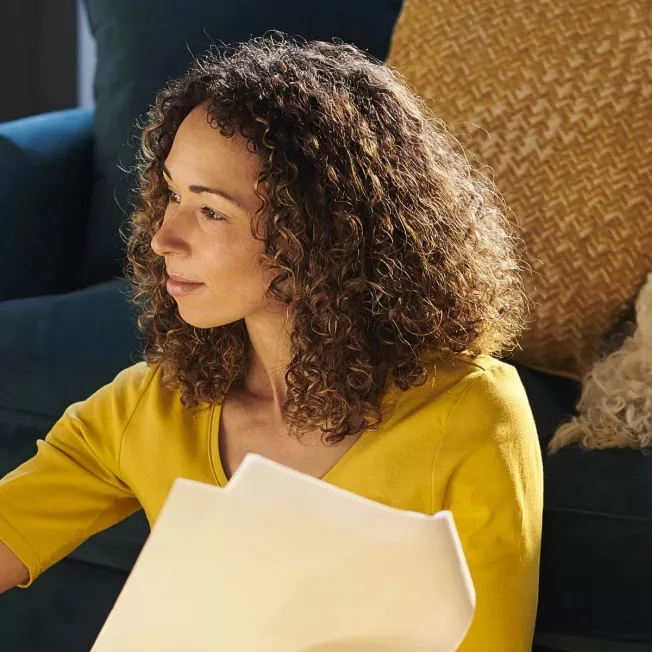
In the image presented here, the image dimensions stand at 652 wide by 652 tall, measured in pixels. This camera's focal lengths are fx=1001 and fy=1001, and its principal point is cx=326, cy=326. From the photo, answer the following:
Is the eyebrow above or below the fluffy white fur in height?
above

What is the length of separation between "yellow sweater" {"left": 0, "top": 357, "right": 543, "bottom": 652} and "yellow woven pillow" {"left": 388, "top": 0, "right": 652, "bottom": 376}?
1.43 ft

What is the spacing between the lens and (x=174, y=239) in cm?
85

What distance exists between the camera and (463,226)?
963 millimetres

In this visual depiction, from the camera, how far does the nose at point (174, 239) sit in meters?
0.85

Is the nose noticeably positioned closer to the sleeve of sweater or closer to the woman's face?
the woman's face

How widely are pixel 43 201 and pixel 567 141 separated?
84cm

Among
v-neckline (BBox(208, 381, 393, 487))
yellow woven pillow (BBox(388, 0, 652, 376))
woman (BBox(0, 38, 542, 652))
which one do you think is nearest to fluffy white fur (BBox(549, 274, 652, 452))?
yellow woven pillow (BBox(388, 0, 652, 376))

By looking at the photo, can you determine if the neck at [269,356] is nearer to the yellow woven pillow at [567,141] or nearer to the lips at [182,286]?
the lips at [182,286]

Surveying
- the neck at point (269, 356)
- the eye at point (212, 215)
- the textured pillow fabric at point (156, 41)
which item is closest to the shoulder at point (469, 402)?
the neck at point (269, 356)

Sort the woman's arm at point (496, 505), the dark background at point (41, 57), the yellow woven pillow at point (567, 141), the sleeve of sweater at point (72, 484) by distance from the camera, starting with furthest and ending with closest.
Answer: the dark background at point (41, 57), the yellow woven pillow at point (567, 141), the sleeve of sweater at point (72, 484), the woman's arm at point (496, 505)

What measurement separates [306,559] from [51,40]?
7.68 ft

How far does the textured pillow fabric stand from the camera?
5.47ft

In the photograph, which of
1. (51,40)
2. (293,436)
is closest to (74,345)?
(293,436)

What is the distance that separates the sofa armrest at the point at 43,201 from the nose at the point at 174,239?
80 cm
